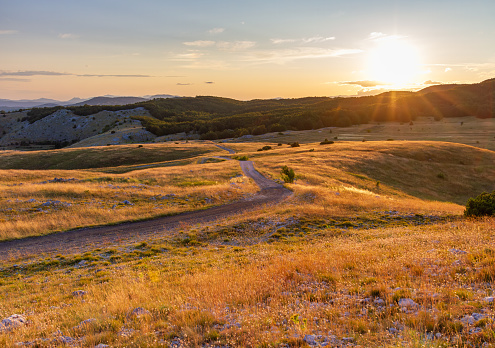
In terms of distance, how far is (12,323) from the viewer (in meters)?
6.80

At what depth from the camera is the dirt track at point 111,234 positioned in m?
16.6

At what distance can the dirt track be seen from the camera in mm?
16625

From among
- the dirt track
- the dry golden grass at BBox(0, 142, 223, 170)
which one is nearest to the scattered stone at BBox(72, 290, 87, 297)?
the dirt track

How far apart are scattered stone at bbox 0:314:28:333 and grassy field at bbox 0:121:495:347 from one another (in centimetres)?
24

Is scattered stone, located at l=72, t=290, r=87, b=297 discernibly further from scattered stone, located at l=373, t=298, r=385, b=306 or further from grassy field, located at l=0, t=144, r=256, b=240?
grassy field, located at l=0, t=144, r=256, b=240

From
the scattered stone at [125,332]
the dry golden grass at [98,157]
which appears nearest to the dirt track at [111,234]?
the scattered stone at [125,332]

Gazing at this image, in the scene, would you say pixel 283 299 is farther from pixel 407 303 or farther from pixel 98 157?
pixel 98 157

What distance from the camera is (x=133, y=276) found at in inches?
432

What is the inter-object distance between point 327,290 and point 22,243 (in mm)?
19881

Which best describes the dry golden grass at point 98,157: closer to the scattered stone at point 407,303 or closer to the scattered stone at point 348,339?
the scattered stone at point 407,303

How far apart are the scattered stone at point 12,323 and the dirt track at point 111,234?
32.4 ft

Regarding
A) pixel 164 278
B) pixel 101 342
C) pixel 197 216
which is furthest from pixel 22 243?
pixel 101 342

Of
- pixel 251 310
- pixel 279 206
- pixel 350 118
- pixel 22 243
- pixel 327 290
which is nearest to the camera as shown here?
pixel 251 310

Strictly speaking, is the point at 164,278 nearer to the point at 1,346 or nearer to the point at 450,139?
the point at 1,346
